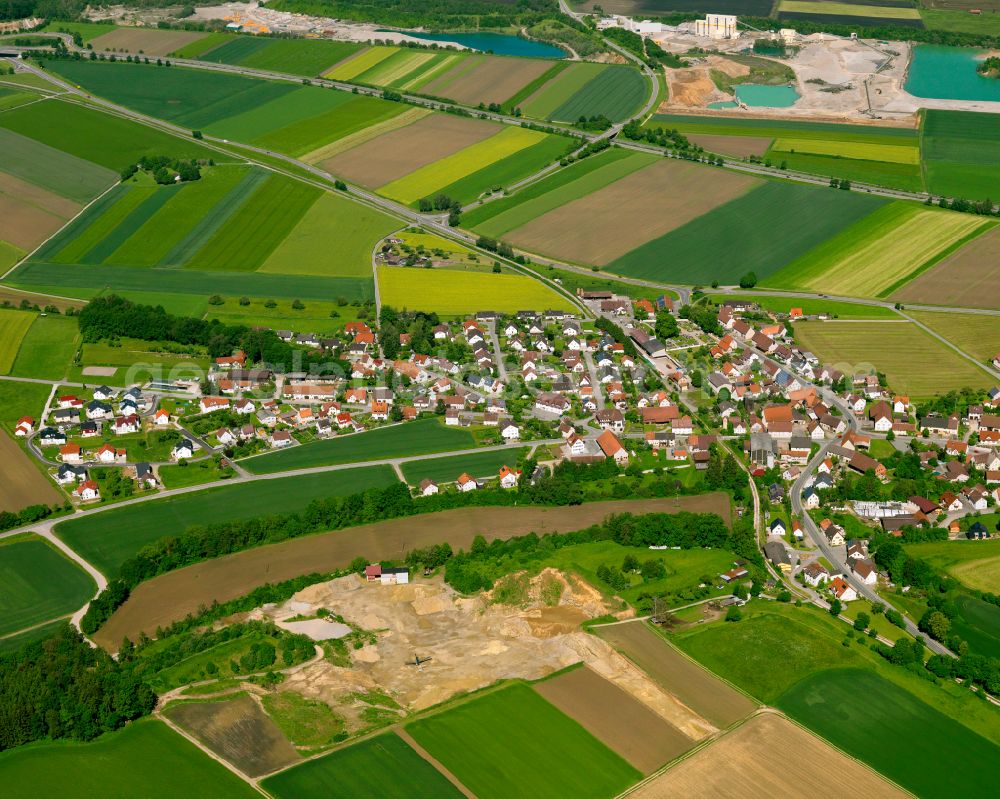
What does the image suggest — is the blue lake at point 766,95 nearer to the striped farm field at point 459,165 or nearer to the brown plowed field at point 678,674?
the striped farm field at point 459,165

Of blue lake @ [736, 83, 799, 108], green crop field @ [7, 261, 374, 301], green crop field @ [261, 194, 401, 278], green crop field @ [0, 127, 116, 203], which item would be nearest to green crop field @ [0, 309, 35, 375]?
green crop field @ [7, 261, 374, 301]

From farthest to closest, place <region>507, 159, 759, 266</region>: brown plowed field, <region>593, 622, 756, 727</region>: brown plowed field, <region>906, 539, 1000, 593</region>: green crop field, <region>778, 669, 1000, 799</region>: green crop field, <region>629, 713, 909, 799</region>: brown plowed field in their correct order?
<region>507, 159, 759, 266</region>: brown plowed field < <region>906, 539, 1000, 593</region>: green crop field < <region>593, 622, 756, 727</region>: brown plowed field < <region>778, 669, 1000, 799</region>: green crop field < <region>629, 713, 909, 799</region>: brown plowed field

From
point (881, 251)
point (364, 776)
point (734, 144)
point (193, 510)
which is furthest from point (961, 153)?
point (364, 776)

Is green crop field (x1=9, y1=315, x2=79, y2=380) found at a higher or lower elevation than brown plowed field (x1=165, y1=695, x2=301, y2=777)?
higher

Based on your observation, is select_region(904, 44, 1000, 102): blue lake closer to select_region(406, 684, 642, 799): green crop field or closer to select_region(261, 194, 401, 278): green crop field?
select_region(261, 194, 401, 278): green crop field

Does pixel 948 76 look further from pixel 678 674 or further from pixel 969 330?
pixel 678 674

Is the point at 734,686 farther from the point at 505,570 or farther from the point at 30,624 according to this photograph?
the point at 30,624

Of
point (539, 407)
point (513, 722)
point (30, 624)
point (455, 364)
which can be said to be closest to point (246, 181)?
point (455, 364)
